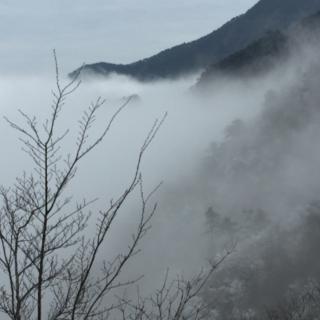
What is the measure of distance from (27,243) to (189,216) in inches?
5523

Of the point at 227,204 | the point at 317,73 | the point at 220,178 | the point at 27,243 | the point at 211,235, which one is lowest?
the point at 27,243

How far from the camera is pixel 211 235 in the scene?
12788cm

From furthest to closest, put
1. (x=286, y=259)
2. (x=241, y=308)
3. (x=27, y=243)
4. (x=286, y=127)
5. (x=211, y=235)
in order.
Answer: (x=286, y=127) < (x=211, y=235) < (x=286, y=259) < (x=241, y=308) < (x=27, y=243)

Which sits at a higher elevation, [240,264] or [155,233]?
[155,233]

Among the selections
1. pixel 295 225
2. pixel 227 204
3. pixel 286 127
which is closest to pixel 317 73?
pixel 286 127

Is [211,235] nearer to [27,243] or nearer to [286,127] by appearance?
[286,127]

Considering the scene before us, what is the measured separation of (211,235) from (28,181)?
12364 cm

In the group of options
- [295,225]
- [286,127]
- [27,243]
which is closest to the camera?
[27,243]

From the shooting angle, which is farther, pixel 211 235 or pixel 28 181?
pixel 211 235

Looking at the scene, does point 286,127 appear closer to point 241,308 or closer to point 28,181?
point 241,308

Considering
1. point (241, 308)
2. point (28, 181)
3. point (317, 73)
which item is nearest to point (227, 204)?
point (241, 308)

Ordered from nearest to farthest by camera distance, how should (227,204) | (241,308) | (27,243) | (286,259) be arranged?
(27,243), (241,308), (286,259), (227,204)

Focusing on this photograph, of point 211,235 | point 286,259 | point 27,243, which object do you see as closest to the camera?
point 27,243

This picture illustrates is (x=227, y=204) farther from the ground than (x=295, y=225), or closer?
farther from the ground
